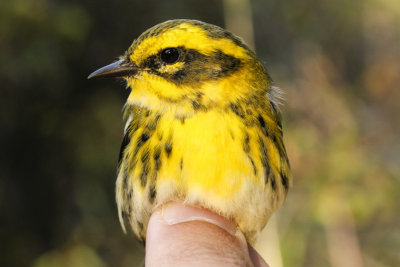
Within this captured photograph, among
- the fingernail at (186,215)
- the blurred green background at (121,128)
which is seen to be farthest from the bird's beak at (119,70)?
the blurred green background at (121,128)

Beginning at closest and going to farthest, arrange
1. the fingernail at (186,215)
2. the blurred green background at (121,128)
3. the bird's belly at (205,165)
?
the bird's belly at (205,165) < the fingernail at (186,215) < the blurred green background at (121,128)

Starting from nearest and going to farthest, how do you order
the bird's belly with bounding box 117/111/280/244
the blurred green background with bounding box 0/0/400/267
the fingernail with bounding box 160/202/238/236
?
the bird's belly with bounding box 117/111/280/244 → the fingernail with bounding box 160/202/238/236 → the blurred green background with bounding box 0/0/400/267

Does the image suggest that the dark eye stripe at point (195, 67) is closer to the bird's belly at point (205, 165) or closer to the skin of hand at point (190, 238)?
the bird's belly at point (205, 165)

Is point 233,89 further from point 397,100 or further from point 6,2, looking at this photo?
point 397,100

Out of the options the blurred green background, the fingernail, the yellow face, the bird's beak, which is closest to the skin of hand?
the fingernail

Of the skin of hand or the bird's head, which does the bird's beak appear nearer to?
the bird's head

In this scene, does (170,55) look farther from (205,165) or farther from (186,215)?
(186,215)
